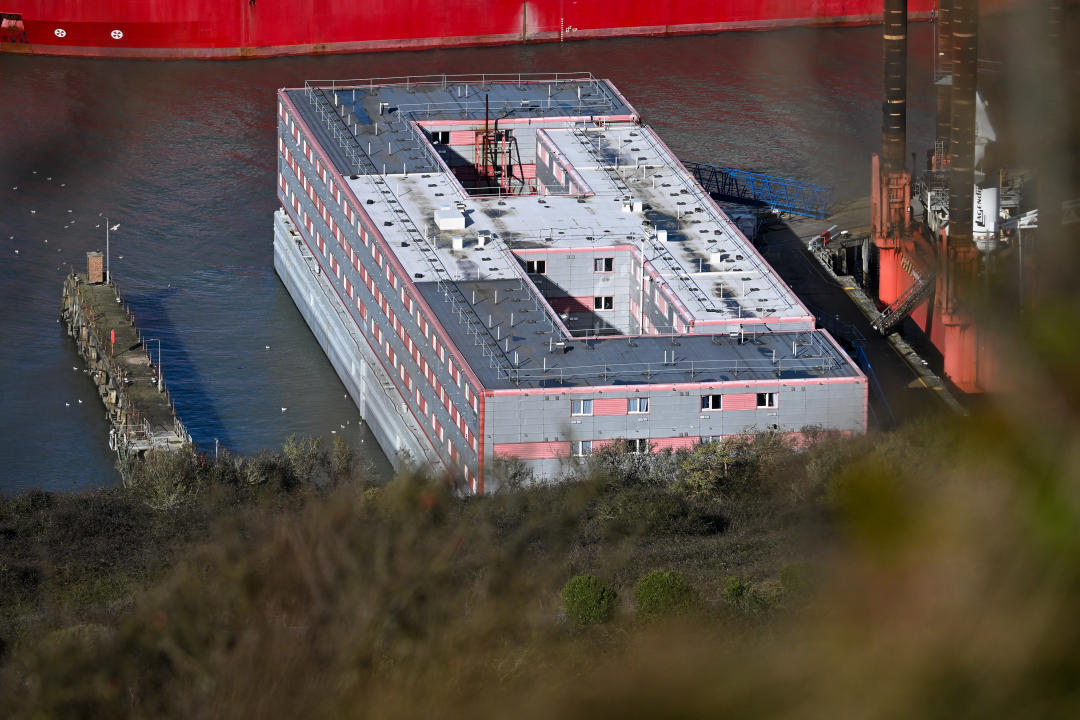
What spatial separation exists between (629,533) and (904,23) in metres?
18.0

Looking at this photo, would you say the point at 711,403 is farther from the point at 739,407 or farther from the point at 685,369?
the point at 685,369

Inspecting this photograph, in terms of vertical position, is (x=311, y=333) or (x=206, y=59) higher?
(x=206, y=59)

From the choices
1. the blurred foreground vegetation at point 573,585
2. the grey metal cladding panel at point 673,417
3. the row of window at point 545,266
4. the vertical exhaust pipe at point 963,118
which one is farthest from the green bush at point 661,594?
the vertical exhaust pipe at point 963,118

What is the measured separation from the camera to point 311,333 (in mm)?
37000

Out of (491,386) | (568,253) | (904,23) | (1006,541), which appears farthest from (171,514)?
(1006,541)

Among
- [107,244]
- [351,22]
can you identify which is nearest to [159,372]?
[107,244]

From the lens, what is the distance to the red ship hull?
55.8 metres

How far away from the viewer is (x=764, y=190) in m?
44.0

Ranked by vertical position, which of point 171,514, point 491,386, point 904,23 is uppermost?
point 904,23

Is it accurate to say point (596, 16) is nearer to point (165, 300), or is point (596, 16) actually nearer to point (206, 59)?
point (206, 59)

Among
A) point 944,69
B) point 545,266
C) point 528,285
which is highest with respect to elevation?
point 944,69

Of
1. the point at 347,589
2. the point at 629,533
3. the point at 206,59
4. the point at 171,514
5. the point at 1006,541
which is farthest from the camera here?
the point at 206,59

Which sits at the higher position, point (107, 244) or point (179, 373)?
point (107, 244)

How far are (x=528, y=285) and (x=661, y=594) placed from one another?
12.5 metres
